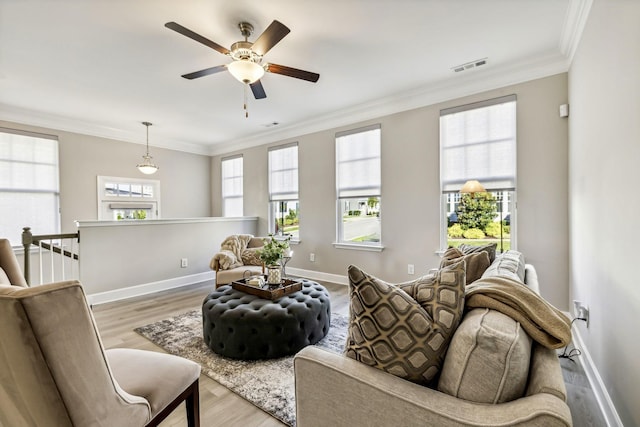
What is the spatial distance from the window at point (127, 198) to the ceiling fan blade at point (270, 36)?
4.59 m

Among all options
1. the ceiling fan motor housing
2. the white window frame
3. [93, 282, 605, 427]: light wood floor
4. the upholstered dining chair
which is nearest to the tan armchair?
[93, 282, 605, 427]: light wood floor

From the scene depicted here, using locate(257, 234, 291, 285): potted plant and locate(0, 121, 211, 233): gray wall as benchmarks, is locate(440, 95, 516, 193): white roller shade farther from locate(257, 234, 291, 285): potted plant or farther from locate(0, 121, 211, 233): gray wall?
locate(0, 121, 211, 233): gray wall

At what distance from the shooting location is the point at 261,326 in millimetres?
2385

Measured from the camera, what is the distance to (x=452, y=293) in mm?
1112

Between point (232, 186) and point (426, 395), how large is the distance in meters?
6.39

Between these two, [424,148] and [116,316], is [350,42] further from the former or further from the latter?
[116,316]

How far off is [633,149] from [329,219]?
155 inches

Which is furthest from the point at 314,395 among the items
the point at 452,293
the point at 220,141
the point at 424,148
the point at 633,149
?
the point at 220,141

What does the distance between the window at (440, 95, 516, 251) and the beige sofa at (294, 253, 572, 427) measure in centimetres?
289

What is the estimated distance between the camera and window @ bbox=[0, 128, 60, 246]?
14.5ft

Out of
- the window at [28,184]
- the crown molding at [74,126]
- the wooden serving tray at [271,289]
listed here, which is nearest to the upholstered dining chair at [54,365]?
the wooden serving tray at [271,289]

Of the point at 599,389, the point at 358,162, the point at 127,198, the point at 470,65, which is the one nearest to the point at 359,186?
the point at 358,162

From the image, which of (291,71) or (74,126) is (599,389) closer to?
(291,71)

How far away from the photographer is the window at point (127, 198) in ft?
17.8
